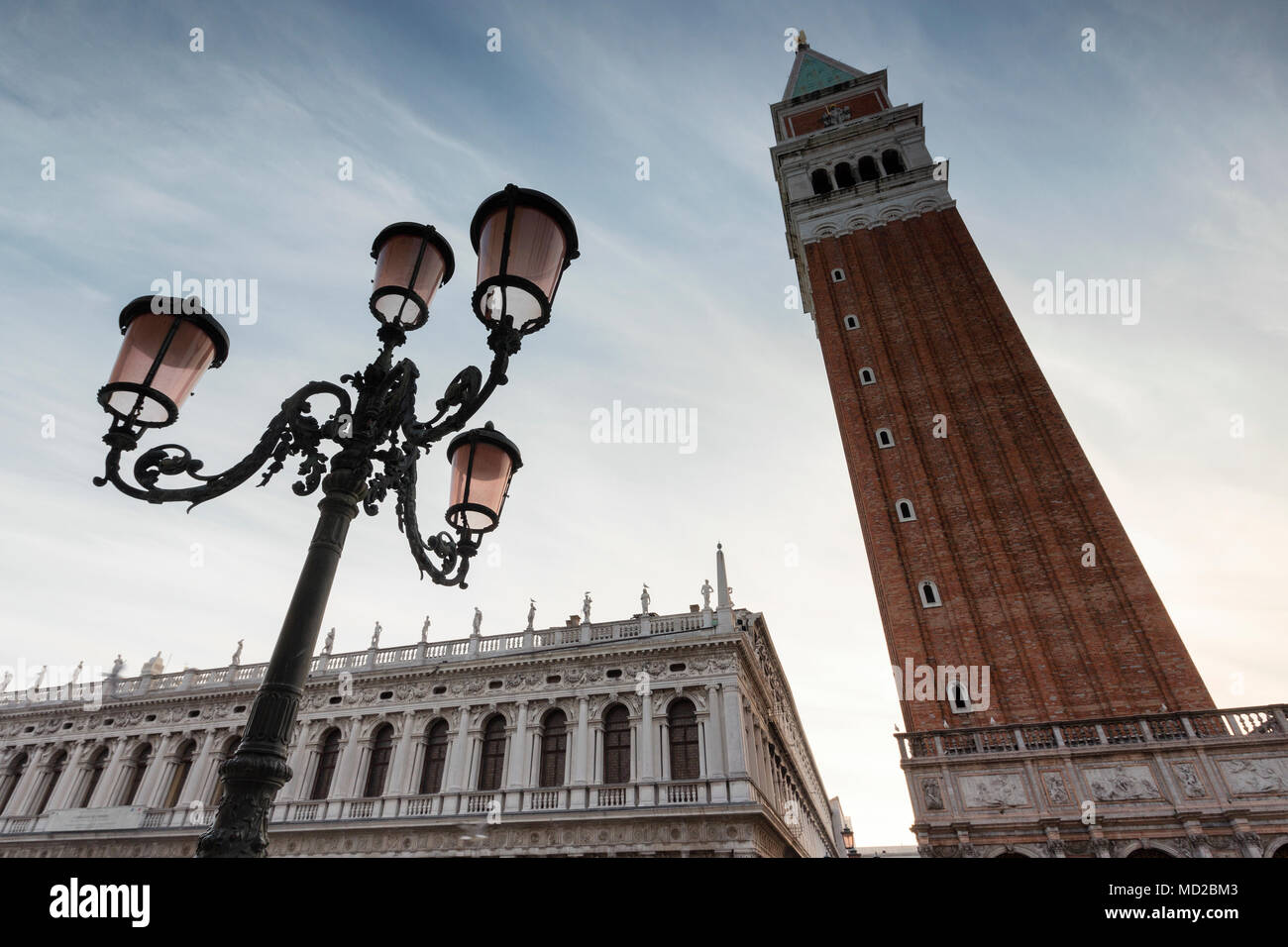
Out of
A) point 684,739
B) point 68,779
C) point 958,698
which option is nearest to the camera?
point 958,698

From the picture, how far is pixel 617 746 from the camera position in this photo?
68.1ft

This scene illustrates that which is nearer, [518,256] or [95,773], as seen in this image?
[518,256]

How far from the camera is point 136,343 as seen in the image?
4191mm

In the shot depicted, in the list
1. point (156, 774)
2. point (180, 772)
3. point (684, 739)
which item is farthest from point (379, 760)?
point (684, 739)

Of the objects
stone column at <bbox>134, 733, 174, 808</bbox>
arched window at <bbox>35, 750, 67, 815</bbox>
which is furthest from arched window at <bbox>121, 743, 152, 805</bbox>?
arched window at <bbox>35, 750, 67, 815</bbox>

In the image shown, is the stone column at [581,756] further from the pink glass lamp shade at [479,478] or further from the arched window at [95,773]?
the arched window at [95,773]

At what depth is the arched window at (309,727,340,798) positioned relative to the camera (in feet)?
74.6

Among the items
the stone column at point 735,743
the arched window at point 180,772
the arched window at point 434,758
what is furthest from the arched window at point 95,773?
the stone column at point 735,743

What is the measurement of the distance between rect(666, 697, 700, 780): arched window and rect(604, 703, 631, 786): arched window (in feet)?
4.47

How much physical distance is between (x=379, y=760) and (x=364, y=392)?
72.8 ft

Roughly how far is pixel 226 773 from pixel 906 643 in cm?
2007

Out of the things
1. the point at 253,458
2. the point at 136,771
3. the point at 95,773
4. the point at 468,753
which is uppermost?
the point at 95,773

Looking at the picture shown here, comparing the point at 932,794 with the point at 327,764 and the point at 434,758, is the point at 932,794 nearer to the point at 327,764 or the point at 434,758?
the point at 434,758
